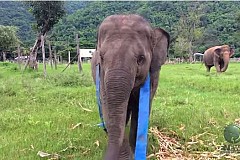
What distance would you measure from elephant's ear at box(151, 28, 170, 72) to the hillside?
44.5 meters

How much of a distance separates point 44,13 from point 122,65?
21.3 meters

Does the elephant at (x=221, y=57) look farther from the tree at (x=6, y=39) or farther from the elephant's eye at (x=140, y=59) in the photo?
the tree at (x=6, y=39)

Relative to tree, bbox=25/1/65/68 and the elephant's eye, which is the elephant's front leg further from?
tree, bbox=25/1/65/68

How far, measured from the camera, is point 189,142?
5.23m

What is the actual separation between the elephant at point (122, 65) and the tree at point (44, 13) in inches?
782

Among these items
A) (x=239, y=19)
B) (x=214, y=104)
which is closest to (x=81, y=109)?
(x=214, y=104)

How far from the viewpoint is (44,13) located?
2403 centimetres

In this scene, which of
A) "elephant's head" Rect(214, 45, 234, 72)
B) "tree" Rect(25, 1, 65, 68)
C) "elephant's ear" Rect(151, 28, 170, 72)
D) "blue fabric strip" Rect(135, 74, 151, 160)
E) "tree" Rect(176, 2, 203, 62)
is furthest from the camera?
"tree" Rect(176, 2, 203, 62)

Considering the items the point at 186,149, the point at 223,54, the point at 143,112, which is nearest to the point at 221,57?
the point at 223,54

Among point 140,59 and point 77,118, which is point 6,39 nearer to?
point 77,118

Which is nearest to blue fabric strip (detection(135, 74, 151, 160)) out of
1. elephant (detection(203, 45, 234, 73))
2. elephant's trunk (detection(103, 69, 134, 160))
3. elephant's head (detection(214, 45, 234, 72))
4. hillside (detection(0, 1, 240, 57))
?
elephant's trunk (detection(103, 69, 134, 160))

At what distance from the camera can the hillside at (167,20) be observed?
55000 mm

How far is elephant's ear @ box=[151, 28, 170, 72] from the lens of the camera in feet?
14.7

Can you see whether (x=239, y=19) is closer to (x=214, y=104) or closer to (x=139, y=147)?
(x=214, y=104)
